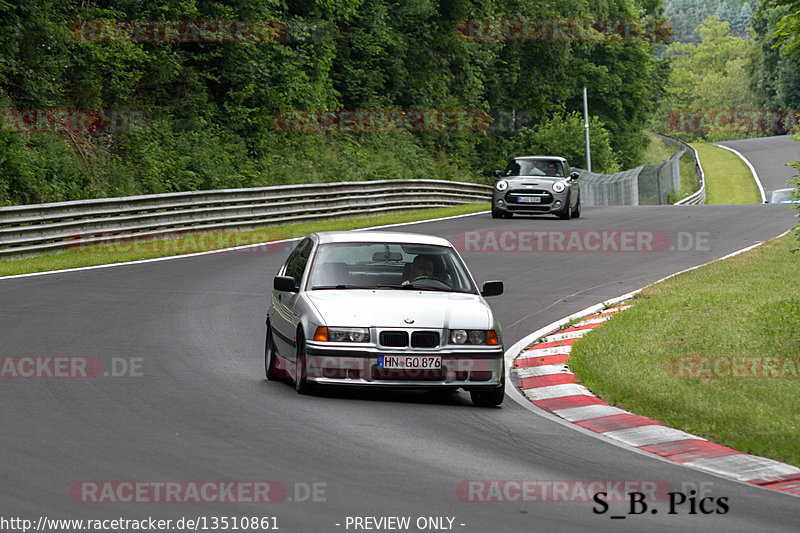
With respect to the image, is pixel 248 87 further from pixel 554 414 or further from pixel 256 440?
pixel 256 440

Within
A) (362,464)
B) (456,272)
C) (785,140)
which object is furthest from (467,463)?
(785,140)

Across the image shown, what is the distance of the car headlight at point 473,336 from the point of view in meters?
9.78

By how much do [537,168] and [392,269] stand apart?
834 inches

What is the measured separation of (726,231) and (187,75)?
16.6 meters

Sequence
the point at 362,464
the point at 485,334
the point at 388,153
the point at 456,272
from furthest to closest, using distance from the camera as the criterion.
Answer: the point at 388,153, the point at 456,272, the point at 485,334, the point at 362,464

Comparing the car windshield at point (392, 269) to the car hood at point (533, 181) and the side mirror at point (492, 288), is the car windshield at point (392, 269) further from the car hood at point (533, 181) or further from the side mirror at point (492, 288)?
the car hood at point (533, 181)

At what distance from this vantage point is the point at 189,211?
26953mm

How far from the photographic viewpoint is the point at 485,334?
9.90 meters

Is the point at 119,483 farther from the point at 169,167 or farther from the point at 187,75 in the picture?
the point at 187,75

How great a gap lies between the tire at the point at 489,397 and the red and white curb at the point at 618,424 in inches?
18.7

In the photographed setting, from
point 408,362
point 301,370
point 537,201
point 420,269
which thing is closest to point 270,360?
point 301,370

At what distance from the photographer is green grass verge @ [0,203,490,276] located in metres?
21.2

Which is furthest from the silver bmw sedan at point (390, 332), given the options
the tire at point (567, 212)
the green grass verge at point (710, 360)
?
the tire at point (567, 212)

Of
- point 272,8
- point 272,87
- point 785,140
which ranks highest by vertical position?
point 272,8
